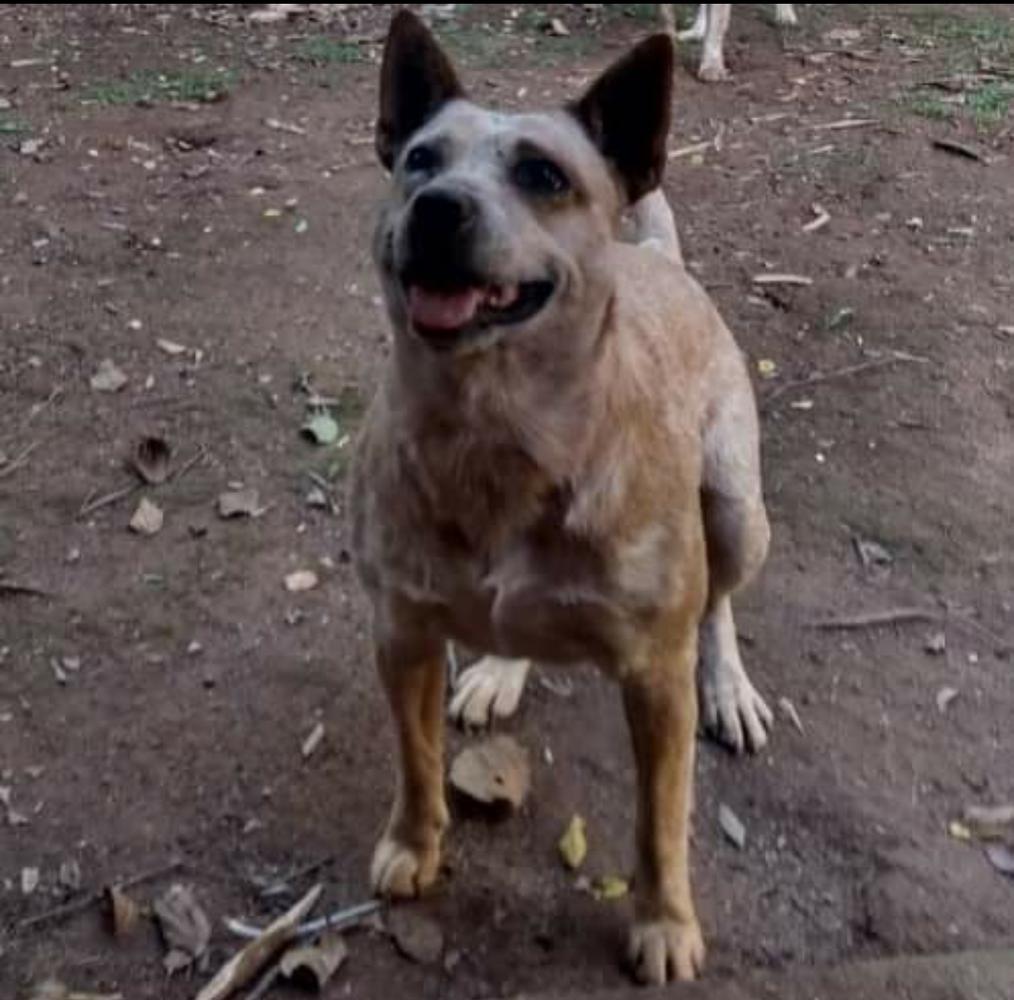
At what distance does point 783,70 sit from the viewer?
26.4 ft

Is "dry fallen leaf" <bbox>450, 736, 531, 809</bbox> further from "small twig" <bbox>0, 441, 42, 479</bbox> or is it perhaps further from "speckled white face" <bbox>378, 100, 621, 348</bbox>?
"small twig" <bbox>0, 441, 42, 479</bbox>

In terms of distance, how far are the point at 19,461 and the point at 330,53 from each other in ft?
14.0

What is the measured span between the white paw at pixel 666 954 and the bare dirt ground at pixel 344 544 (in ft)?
0.24

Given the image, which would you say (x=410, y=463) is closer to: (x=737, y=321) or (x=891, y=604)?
(x=891, y=604)

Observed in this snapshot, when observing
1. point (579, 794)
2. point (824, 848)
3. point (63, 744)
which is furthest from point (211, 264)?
point (824, 848)

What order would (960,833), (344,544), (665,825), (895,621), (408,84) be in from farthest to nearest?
(344,544) < (895,621) < (960,833) < (665,825) < (408,84)

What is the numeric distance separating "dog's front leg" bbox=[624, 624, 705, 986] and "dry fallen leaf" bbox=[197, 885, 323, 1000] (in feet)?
2.25

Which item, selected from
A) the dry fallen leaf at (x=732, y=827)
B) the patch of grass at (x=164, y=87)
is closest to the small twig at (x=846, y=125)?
the patch of grass at (x=164, y=87)

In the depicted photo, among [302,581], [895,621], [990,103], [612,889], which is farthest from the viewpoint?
[990,103]

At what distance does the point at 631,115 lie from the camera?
2.83m

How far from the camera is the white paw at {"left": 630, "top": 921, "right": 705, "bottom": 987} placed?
9.96 ft

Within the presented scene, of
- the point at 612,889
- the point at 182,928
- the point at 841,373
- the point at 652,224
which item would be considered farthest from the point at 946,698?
the point at 182,928

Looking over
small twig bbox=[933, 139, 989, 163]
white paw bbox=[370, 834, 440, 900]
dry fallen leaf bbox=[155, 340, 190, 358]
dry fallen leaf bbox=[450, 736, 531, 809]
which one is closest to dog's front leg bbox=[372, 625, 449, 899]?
white paw bbox=[370, 834, 440, 900]

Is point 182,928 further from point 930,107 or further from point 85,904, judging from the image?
point 930,107
